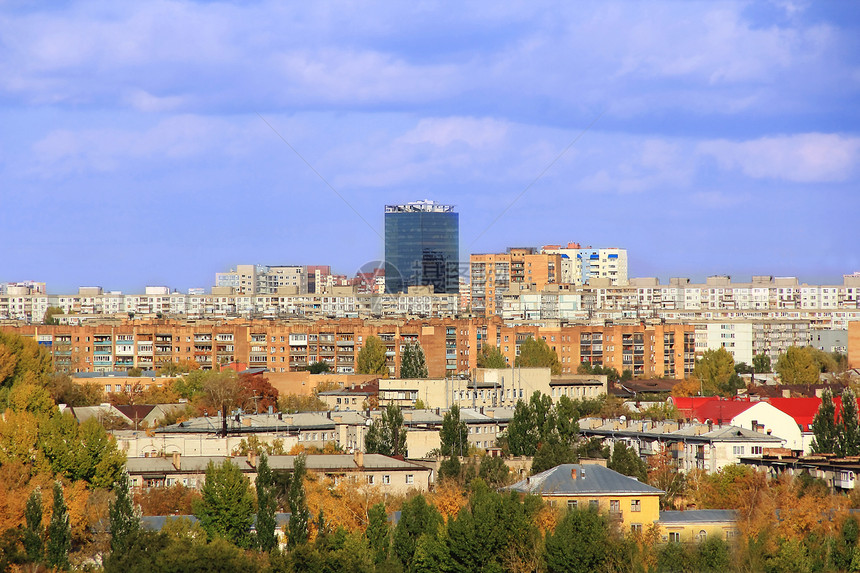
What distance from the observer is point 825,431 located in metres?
35.4

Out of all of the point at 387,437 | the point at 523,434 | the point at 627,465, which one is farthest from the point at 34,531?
the point at 523,434

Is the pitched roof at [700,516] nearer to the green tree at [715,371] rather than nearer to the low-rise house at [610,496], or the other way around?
the low-rise house at [610,496]

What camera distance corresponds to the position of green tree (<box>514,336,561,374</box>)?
62.8 m

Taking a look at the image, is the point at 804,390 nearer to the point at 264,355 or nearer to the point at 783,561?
the point at 264,355

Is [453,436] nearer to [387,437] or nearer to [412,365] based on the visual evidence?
[387,437]

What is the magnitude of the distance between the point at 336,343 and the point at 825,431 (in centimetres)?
3569

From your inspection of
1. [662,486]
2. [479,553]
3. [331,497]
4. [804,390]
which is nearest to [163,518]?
[331,497]

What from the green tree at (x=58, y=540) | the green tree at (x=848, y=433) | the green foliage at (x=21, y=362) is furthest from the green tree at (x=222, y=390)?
the green tree at (x=58, y=540)

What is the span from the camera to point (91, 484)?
28.8 m

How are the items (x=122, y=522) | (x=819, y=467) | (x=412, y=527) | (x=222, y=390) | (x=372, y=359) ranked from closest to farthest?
1. (x=412, y=527)
2. (x=122, y=522)
3. (x=819, y=467)
4. (x=222, y=390)
5. (x=372, y=359)

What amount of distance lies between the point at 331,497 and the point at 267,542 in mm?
3416

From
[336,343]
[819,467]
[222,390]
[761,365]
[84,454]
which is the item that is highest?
[336,343]

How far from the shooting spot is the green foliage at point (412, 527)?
23016mm

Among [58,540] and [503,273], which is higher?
[503,273]
